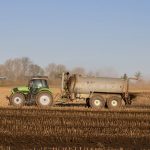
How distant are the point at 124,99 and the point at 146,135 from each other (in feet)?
50.7

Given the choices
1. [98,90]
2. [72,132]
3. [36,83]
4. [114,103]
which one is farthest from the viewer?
[98,90]

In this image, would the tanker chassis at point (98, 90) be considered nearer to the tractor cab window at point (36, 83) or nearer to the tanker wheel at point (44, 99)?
the tanker wheel at point (44, 99)

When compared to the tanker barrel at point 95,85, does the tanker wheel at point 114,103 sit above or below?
below

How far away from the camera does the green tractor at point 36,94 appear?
3097cm

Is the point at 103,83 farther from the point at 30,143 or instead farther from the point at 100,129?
the point at 30,143

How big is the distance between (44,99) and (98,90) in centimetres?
411

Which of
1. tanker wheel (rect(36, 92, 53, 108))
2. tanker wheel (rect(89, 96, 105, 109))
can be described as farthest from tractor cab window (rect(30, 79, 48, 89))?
tanker wheel (rect(89, 96, 105, 109))

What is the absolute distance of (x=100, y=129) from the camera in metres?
19.2

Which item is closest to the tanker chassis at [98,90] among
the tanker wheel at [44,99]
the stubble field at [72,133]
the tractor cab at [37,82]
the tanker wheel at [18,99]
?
the tanker wheel at [44,99]

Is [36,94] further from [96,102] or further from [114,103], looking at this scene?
[114,103]

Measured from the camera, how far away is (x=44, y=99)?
31.0 meters

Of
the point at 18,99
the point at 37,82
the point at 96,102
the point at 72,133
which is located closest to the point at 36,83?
the point at 37,82

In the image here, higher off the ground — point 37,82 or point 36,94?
point 37,82

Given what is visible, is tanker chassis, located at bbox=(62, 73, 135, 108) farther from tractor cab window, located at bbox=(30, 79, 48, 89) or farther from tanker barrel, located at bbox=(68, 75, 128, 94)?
tractor cab window, located at bbox=(30, 79, 48, 89)
